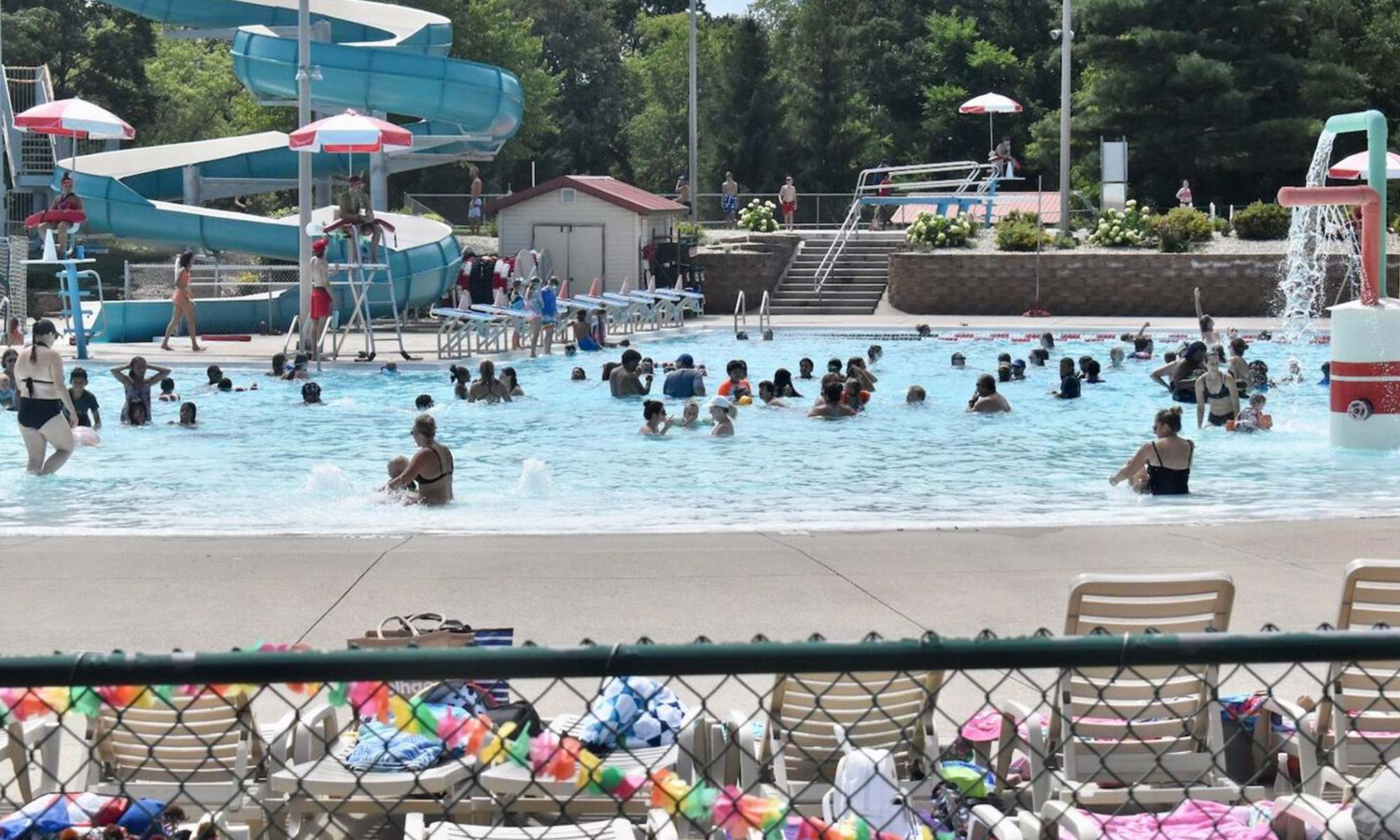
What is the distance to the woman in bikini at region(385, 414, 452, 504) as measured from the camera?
46.6ft

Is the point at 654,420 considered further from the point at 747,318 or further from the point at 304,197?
the point at 747,318

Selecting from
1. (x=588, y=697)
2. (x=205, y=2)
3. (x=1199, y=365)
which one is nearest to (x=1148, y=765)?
(x=588, y=697)

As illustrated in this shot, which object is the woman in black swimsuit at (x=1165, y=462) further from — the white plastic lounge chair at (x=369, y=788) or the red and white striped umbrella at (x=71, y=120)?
the red and white striped umbrella at (x=71, y=120)

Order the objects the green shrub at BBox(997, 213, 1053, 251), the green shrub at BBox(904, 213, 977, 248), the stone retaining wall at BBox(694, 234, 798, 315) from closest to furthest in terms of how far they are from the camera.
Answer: the green shrub at BBox(997, 213, 1053, 251) < the green shrub at BBox(904, 213, 977, 248) < the stone retaining wall at BBox(694, 234, 798, 315)

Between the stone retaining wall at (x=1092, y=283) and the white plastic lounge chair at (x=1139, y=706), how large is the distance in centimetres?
3262

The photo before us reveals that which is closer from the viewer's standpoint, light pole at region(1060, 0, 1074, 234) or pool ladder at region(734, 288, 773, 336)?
pool ladder at region(734, 288, 773, 336)

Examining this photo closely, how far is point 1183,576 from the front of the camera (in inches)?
233

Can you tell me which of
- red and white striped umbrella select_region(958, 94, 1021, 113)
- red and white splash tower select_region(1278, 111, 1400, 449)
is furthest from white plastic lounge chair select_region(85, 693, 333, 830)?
red and white striped umbrella select_region(958, 94, 1021, 113)

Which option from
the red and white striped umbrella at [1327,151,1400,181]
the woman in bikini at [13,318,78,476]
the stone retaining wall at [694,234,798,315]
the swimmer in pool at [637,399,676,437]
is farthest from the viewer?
the stone retaining wall at [694,234,798,315]

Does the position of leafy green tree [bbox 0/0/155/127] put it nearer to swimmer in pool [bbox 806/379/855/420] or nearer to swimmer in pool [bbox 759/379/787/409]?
swimmer in pool [bbox 759/379/787/409]

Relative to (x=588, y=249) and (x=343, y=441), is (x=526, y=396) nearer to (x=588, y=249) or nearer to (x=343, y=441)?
(x=343, y=441)

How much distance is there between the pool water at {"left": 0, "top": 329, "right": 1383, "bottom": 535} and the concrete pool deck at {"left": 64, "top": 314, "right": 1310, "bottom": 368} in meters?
1.22

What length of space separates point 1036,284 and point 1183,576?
1297 inches

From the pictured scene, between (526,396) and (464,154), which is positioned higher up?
(464,154)
